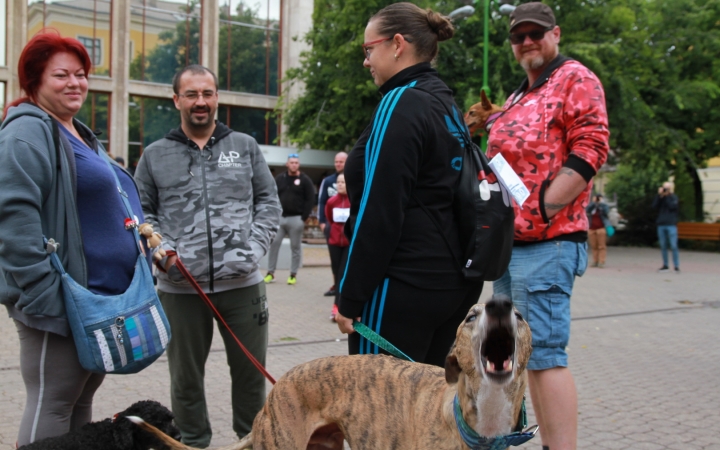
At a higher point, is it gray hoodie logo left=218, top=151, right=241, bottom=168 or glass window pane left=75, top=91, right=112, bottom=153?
glass window pane left=75, top=91, right=112, bottom=153

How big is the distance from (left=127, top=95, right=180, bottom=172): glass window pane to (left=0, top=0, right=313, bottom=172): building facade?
4 centimetres

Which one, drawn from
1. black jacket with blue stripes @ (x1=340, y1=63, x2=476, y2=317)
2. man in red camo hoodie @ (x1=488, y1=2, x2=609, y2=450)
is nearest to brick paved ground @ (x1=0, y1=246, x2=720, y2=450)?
man in red camo hoodie @ (x1=488, y1=2, x2=609, y2=450)

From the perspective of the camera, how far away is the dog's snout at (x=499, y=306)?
2.01 metres

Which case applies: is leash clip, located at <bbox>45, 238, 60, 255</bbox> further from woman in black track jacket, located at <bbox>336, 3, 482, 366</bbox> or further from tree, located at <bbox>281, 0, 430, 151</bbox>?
tree, located at <bbox>281, 0, 430, 151</bbox>

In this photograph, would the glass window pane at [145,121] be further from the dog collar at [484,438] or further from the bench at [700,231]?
the dog collar at [484,438]

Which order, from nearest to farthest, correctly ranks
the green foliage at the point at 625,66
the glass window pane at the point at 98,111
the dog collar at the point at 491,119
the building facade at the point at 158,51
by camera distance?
the dog collar at the point at 491,119, the green foliage at the point at 625,66, the building facade at the point at 158,51, the glass window pane at the point at 98,111

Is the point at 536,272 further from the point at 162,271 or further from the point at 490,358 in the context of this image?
the point at 162,271

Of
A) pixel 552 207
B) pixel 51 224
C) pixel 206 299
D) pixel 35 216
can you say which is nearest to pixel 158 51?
pixel 206 299

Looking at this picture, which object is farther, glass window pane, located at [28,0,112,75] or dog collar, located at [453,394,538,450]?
glass window pane, located at [28,0,112,75]

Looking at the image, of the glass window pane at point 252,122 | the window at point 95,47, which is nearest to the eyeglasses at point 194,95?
the window at point 95,47

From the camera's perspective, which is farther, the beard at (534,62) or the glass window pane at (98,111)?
the glass window pane at (98,111)

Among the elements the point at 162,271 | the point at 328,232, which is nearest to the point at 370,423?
the point at 162,271

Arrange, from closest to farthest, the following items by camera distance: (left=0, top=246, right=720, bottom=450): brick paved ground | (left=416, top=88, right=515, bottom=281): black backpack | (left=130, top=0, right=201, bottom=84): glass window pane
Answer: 1. (left=416, top=88, right=515, bottom=281): black backpack
2. (left=0, top=246, right=720, bottom=450): brick paved ground
3. (left=130, top=0, right=201, bottom=84): glass window pane

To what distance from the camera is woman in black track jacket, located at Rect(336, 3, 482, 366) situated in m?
2.58
